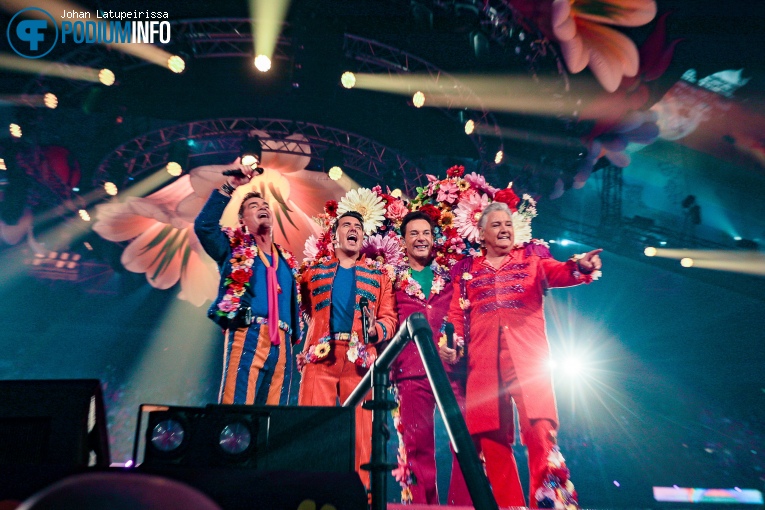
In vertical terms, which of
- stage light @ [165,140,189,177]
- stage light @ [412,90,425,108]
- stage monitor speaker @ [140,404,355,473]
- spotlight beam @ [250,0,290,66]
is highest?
spotlight beam @ [250,0,290,66]

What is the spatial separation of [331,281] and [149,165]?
6.44m

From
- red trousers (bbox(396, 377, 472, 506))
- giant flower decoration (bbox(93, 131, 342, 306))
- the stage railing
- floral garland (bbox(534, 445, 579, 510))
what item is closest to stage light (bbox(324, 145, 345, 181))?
giant flower decoration (bbox(93, 131, 342, 306))

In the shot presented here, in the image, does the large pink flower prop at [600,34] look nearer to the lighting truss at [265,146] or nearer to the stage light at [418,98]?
the stage light at [418,98]

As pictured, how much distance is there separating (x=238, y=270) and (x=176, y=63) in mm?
4700

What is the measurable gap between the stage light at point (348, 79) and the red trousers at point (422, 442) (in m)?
5.05

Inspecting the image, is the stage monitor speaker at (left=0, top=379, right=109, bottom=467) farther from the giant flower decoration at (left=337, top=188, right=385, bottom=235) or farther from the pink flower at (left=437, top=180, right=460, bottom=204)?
the pink flower at (left=437, top=180, right=460, bottom=204)

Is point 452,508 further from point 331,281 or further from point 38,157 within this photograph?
point 38,157

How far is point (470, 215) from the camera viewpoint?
4.38 meters

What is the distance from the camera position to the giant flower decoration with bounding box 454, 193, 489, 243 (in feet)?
14.2

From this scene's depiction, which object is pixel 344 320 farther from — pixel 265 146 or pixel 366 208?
pixel 265 146

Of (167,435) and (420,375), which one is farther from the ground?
(420,375)

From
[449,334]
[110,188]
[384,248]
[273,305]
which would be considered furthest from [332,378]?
[110,188]

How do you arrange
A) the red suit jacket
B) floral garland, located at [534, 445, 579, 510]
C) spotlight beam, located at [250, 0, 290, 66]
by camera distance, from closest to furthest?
floral garland, located at [534, 445, 579, 510]
the red suit jacket
spotlight beam, located at [250, 0, 290, 66]

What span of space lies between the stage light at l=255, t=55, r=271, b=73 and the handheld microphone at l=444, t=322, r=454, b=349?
4974 millimetres
